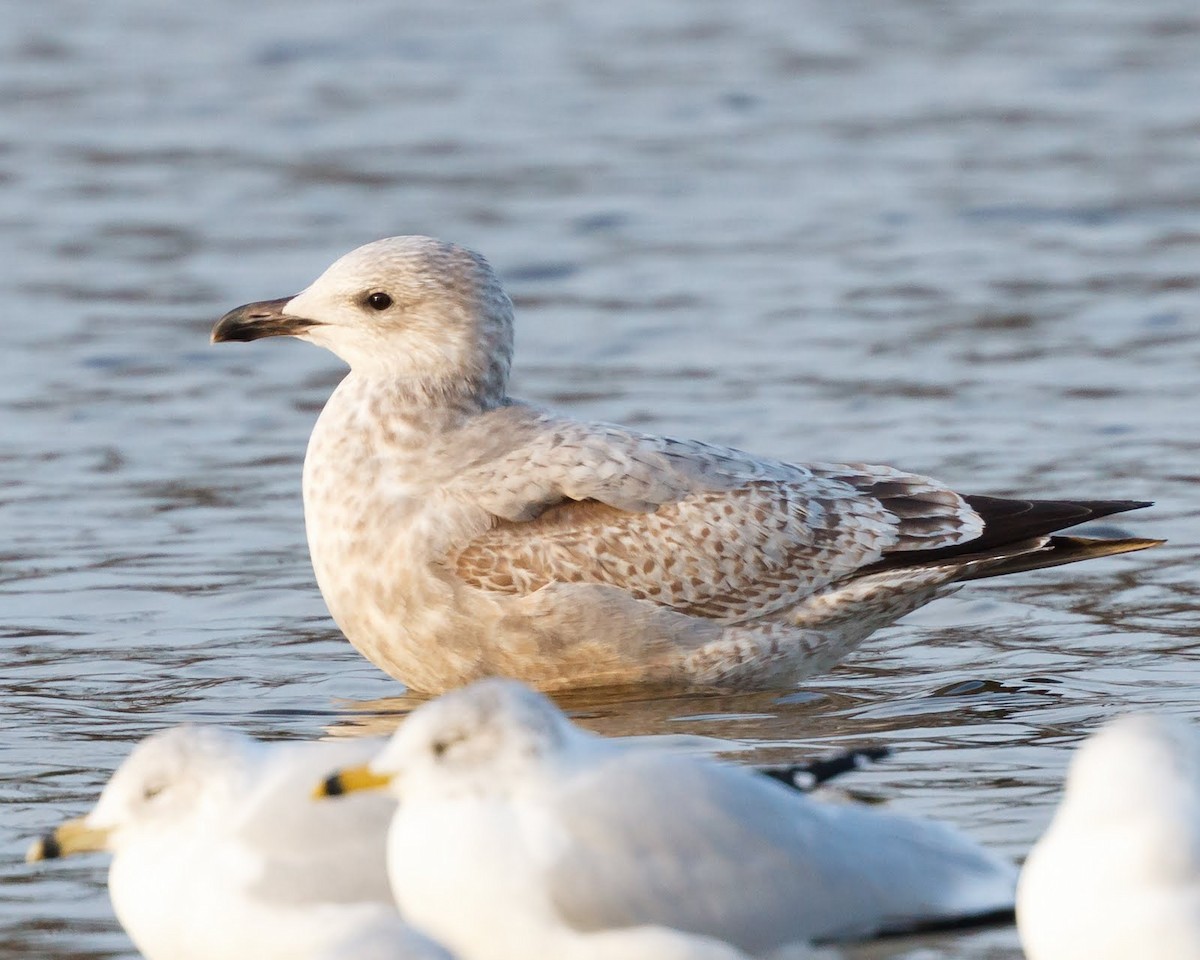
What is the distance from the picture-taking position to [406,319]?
8375 mm

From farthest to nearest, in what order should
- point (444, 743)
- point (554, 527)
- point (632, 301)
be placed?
point (632, 301) → point (554, 527) → point (444, 743)

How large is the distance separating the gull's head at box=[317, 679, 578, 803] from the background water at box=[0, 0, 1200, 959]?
0.85 m

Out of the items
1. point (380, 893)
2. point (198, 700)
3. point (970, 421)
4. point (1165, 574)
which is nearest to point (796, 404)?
point (970, 421)

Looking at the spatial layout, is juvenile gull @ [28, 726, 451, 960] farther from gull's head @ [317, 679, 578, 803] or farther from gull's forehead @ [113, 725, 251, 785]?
gull's head @ [317, 679, 578, 803]

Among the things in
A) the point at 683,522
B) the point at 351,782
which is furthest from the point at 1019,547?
the point at 351,782

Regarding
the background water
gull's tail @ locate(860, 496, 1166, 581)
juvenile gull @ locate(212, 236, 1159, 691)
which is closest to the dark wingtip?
the background water

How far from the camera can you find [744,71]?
62.4 feet

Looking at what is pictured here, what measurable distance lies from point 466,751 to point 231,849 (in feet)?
1.66

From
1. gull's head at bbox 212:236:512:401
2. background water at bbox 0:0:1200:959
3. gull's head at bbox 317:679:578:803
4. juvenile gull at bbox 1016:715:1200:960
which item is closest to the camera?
juvenile gull at bbox 1016:715:1200:960

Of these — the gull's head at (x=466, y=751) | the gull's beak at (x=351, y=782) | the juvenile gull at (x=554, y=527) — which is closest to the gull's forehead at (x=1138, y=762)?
the gull's head at (x=466, y=751)

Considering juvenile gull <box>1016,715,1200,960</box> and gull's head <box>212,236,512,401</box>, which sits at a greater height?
gull's head <box>212,236,512,401</box>

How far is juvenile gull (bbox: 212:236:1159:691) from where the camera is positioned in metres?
7.89

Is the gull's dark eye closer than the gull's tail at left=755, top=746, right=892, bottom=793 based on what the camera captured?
Yes

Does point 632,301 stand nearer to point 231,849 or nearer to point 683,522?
point 683,522
